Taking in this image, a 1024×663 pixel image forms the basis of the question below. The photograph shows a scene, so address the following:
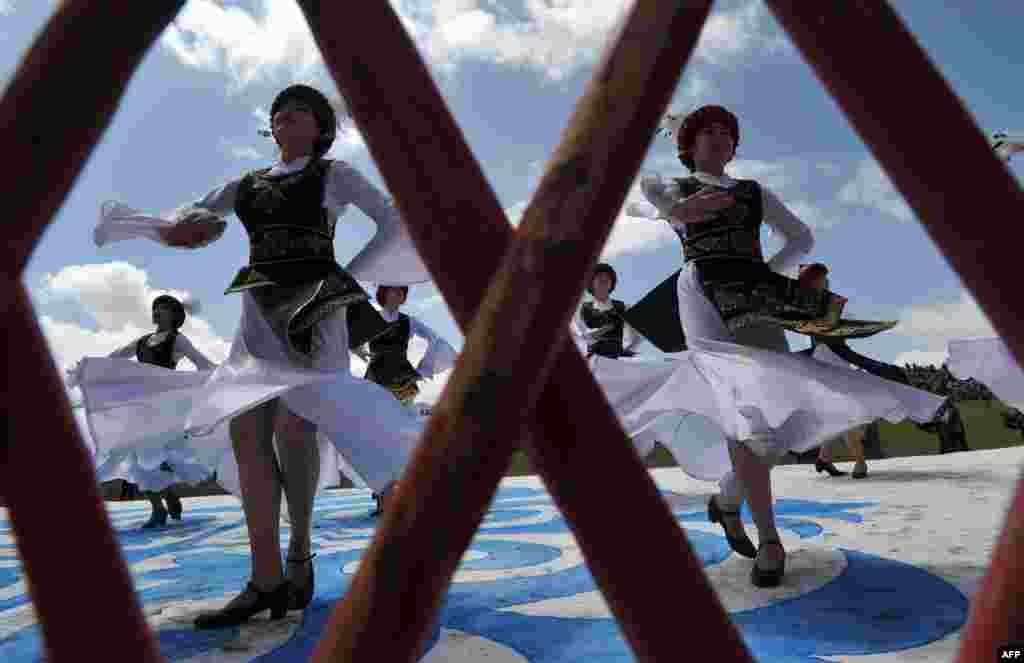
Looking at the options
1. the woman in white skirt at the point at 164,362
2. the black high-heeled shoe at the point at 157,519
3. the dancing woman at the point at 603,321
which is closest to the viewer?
the woman in white skirt at the point at 164,362

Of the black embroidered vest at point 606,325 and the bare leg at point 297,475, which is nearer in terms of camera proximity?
the bare leg at point 297,475

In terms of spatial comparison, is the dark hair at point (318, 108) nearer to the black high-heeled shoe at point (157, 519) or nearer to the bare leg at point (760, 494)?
the bare leg at point (760, 494)

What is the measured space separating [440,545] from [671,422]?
293 centimetres

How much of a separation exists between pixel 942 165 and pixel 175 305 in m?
5.52

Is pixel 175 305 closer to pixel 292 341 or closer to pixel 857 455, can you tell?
pixel 292 341

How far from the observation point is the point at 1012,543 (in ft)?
1.61

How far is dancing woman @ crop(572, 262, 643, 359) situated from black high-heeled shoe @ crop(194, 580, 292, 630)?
460 centimetres

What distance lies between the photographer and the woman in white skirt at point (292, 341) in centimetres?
218

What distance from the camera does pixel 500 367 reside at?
0.46m

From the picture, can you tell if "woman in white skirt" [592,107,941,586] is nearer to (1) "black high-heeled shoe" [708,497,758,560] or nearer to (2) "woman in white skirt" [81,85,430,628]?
(1) "black high-heeled shoe" [708,497,758,560]

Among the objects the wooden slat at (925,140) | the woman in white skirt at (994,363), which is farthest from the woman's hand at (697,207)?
the woman in white skirt at (994,363)

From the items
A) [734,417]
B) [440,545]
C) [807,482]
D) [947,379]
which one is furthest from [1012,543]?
[947,379]

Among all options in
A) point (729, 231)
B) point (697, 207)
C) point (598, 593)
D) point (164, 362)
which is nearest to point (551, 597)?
point (598, 593)

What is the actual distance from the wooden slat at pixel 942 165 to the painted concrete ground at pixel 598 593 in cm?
23
